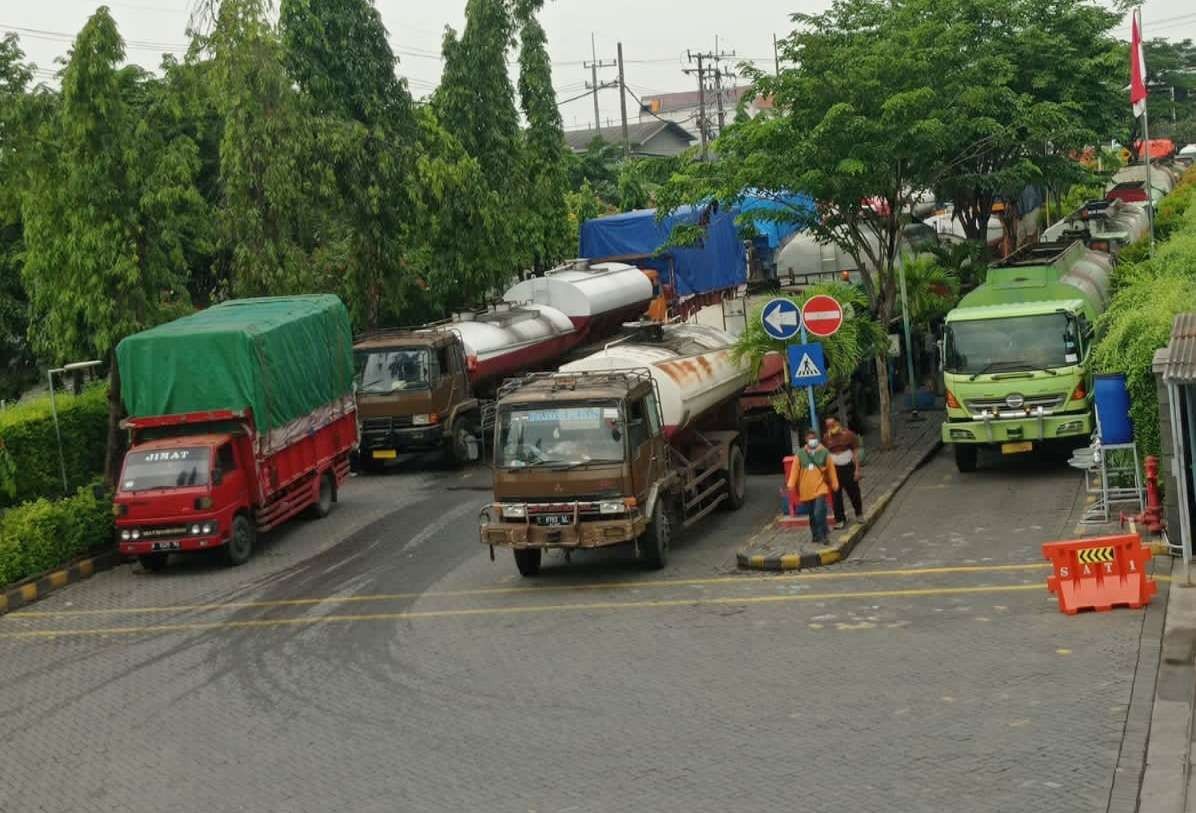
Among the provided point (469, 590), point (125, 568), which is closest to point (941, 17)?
point (469, 590)

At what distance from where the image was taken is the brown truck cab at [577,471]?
18.5m

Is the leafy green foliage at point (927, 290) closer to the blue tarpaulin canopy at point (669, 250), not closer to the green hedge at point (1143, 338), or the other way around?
the green hedge at point (1143, 338)

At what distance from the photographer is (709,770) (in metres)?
11.5

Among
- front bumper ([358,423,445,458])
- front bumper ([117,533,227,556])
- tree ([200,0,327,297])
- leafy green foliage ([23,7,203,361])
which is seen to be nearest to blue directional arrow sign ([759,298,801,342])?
front bumper ([117,533,227,556])

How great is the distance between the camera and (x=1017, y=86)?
36656 mm

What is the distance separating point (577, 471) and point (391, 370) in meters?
11.2

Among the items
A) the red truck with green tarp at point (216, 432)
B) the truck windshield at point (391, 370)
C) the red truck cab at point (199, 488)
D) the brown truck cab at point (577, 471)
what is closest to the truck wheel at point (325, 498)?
the red truck with green tarp at point (216, 432)

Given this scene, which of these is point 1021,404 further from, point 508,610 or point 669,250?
point 669,250

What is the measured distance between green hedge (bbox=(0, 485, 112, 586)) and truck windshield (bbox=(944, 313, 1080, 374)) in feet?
43.7

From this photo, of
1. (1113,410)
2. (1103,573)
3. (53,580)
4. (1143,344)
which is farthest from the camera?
(53,580)

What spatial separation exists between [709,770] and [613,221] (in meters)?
31.2

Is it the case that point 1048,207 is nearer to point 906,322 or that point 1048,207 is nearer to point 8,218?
point 906,322

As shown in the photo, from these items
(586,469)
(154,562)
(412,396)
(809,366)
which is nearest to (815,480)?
(809,366)

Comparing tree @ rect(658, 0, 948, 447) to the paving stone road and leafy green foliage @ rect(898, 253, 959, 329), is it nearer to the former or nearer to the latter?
leafy green foliage @ rect(898, 253, 959, 329)
